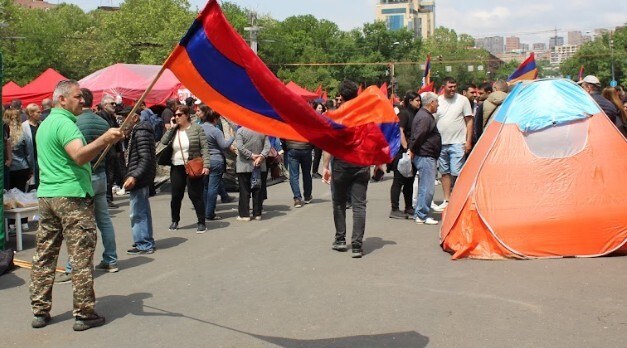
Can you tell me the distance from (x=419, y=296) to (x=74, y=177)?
10.2 feet

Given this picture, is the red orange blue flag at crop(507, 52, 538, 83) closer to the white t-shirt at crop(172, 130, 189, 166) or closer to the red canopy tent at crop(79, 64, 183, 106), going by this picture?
the white t-shirt at crop(172, 130, 189, 166)

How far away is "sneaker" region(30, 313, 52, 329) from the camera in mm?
5770

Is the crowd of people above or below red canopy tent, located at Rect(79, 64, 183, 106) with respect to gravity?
below

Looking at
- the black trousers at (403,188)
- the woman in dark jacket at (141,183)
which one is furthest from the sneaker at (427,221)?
the woman in dark jacket at (141,183)

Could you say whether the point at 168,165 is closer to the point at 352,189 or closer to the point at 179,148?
the point at 179,148

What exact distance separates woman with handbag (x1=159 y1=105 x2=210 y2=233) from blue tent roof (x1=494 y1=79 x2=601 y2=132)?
3990 millimetres

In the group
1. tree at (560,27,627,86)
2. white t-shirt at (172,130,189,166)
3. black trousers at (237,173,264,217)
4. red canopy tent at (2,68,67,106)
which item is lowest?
black trousers at (237,173,264,217)

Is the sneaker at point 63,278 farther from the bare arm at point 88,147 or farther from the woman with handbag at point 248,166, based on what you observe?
the woman with handbag at point 248,166

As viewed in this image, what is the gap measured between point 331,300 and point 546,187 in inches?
112

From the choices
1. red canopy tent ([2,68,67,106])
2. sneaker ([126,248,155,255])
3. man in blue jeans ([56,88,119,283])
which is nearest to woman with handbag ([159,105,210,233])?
sneaker ([126,248,155,255])

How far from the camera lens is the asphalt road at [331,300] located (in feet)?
17.5

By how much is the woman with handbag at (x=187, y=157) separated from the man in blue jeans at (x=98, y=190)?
7.14 ft

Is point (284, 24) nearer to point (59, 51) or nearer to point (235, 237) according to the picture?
point (59, 51)

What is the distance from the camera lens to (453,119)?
35.3 ft
